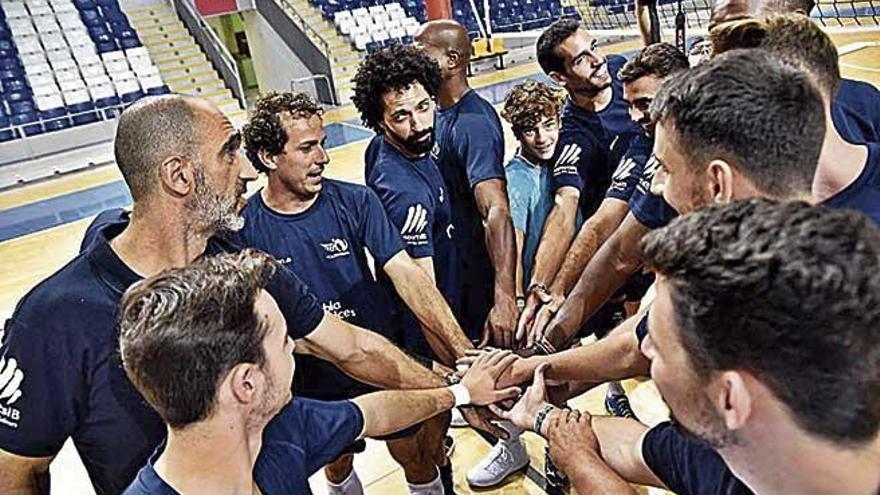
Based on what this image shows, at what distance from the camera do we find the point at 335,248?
2.66m

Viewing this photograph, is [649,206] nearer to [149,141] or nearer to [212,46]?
[149,141]

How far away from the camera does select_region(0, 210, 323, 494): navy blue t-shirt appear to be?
1.66 metres

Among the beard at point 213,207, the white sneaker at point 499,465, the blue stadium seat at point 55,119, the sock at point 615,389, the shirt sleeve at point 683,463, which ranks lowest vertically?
the white sneaker at point 499,465

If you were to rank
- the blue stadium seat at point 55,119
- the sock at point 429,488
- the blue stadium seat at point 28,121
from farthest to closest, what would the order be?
the blue stadium seat at point 55,119
the blue stadium seat at point 28,121
the sock at point 429,488

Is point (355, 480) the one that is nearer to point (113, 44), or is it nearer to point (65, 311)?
point (65, 311)

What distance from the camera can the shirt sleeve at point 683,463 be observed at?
4.78 feet

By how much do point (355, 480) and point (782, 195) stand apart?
7.36 feet

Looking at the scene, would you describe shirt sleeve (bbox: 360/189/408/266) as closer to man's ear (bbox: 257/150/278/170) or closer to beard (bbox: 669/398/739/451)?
man's ear (bbox: 257/150/278/170)

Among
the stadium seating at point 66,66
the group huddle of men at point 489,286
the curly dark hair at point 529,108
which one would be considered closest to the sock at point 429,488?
the group huddle of men at point 489,286

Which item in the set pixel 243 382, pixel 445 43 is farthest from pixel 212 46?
pixel 243 382

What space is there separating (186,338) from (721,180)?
1.17 metres

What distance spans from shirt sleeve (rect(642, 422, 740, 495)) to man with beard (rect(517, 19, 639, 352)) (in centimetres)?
133

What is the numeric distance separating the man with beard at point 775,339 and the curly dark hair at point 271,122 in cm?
181

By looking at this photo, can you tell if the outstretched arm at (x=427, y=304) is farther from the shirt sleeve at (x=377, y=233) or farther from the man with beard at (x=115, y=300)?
the man with beard at (x=115, y=300)
